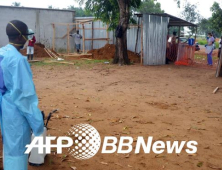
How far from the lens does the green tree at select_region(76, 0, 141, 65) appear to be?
558 inches

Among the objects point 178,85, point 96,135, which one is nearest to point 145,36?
point 178,85

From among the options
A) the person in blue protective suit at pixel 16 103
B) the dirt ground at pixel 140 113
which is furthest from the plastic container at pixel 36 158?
the person in blue protective suit at pixel 16 103

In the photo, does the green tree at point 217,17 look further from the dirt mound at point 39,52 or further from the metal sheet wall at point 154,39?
the dirt mound at point 39,52

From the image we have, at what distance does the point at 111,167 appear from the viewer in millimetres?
3641

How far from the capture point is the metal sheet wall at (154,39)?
47.3 feet

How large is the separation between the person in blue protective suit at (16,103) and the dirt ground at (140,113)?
1.07m

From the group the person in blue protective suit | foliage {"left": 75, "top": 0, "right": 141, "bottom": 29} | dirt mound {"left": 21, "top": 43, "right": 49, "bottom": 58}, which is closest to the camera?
the person in blue protective suit

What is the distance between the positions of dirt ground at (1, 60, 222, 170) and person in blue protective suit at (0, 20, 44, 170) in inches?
42.1

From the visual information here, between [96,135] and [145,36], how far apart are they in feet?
34.8

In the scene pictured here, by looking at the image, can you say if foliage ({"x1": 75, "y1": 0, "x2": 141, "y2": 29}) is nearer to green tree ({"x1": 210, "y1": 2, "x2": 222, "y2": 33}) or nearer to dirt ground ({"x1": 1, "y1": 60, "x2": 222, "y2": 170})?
dirt ground ({"x1": 1, "y1": 60, "x2": 222, "y2": 170})

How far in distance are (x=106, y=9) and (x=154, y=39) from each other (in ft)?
11.4

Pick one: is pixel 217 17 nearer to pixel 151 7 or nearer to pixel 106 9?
pixel 106 9

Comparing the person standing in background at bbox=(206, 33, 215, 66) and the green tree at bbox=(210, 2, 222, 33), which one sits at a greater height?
the green tree at bbox=(210, 2, 222, 33)

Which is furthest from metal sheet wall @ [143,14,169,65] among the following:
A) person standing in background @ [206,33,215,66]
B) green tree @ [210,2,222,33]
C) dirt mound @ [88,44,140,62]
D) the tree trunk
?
green tree @ [210,2,222,33]
